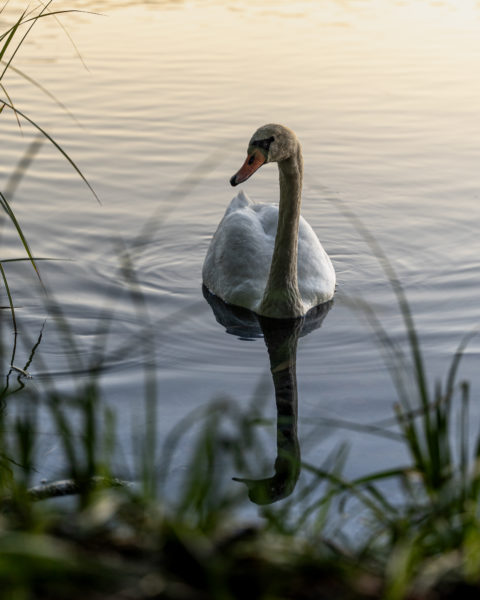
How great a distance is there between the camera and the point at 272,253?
751 cm

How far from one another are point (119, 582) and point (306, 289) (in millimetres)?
5319

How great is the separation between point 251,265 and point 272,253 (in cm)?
20

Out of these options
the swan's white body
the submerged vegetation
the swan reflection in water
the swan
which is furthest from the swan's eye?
the submerged vegetation

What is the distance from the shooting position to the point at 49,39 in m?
16.0

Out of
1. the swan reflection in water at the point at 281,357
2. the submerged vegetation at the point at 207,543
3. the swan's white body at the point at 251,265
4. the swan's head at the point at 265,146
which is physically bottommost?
the swan reflection in water at the point at 281,357

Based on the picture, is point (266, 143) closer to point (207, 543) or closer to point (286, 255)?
point (286, 255)

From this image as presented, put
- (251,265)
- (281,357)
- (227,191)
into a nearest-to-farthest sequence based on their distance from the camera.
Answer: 1. (281,357)
2. (251,265)
3. (227,191)

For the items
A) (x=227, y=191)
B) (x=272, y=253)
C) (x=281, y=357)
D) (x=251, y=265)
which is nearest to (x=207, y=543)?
(x=281, y=357)

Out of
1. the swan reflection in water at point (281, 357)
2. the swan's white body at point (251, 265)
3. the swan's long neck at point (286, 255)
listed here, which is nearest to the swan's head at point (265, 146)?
the swan's long neck at point (286, 255)

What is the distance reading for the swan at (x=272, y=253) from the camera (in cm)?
676

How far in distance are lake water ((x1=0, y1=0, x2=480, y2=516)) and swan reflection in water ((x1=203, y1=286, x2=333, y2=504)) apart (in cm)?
7

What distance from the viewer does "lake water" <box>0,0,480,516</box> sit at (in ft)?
18.2

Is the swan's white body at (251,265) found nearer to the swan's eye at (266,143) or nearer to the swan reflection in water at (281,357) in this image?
the swan reflection in water at (281,357)

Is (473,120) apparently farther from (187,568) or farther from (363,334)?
(187,568)
